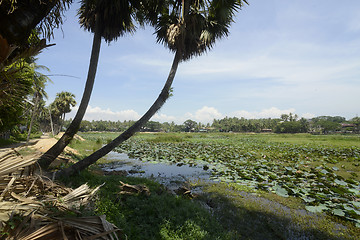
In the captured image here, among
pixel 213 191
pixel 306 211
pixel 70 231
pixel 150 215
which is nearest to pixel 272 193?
pixel 306 211

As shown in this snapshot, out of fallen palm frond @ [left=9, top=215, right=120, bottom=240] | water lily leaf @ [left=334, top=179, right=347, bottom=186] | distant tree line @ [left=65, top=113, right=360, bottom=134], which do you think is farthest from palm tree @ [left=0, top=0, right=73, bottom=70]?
distant tree line @ [left=65, top=113, right=360, bottom=134]

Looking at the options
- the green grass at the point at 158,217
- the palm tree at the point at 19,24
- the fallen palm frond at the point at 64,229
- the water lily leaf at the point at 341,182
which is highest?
the palm tree at the point at 19,24

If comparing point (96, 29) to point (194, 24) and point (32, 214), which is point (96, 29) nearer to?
point (194, 24)

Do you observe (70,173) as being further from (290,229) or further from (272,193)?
(272,193)

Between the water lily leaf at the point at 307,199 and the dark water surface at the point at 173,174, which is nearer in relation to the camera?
the water lily leaf at the point at 307,199

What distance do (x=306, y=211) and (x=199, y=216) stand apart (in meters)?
3.07

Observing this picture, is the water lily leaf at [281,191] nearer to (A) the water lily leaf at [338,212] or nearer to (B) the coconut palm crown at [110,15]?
(A) the water lily leaf at [338,212]

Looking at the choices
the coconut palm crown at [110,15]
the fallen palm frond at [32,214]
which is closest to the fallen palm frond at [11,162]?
the fallen palm frond at [32,214]

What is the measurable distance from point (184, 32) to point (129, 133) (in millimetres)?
4117

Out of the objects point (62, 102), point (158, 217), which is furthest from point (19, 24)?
point (62, 102)

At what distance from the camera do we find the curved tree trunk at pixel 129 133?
5.70 meters

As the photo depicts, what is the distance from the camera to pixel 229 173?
27.1ft

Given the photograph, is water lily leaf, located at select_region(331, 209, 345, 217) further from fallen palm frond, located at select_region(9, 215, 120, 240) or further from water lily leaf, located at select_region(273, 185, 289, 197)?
fallen palm frond, located at select_region(9, 215, 120, 240)

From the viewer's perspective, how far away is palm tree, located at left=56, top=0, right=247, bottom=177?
5883mm
